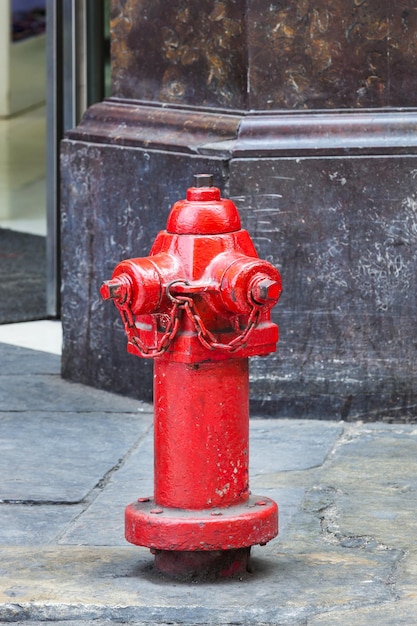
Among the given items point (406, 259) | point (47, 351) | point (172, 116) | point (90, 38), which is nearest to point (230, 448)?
point (406, 259)

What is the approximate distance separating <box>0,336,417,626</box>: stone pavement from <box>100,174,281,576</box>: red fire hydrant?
16cm

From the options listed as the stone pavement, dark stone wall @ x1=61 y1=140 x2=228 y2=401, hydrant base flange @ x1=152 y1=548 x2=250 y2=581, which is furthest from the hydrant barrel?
dark stone wall @ x1=61 y1=140 x2=228 y2=401

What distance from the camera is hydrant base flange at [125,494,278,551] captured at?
3.70 meters

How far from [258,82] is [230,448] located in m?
2.06

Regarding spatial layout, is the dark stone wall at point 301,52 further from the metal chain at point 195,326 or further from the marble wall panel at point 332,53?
the metal chain at point 195,326

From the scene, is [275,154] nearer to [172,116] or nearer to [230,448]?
[172,116]

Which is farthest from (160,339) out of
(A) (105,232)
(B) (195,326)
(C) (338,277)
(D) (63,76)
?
(D) (63,76)

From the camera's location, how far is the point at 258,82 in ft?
17.9

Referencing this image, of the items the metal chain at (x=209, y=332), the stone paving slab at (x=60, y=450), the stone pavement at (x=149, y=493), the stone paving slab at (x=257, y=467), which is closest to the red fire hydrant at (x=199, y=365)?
the metal chain at (x=209, y=332)

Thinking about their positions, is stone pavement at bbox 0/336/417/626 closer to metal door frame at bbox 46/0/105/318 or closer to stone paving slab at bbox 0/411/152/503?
stone paving slab at bbox 0/411/152/503

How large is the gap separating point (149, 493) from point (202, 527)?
95 cm

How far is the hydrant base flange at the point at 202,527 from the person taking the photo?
12.1 feet

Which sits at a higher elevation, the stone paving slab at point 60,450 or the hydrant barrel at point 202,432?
the hydrant barrel at point 202,432

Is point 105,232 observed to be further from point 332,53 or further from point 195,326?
point 195,326
